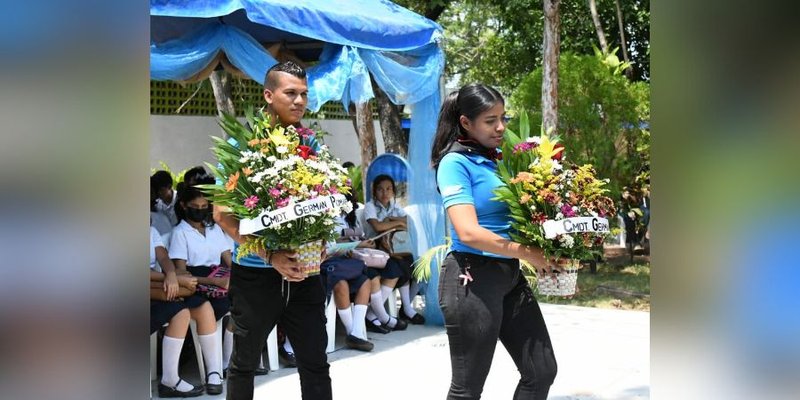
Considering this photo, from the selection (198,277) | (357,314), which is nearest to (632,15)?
(357,314)

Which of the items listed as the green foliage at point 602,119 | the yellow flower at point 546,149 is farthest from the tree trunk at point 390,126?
the yellow flower at point 546,149

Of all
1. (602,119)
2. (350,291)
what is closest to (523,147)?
(350,291)

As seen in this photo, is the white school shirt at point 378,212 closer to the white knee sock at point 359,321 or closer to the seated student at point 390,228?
the seated student at point 390,228

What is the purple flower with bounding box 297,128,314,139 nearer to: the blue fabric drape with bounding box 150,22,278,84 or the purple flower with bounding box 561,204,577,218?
the purple flower with bounding box 561,204,577,218

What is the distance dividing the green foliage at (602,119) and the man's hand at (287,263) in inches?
350

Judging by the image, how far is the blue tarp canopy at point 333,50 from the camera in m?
6.71

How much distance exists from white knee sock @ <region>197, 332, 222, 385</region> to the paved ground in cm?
14

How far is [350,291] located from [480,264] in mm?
4022

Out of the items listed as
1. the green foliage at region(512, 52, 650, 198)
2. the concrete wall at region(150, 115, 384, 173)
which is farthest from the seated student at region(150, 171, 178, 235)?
the concrete wall at region(150, 115, 384, 173)

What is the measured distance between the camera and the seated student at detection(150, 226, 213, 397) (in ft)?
18.0

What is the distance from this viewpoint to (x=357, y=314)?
23.9 ft

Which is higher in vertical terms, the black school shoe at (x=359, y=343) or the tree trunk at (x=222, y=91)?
the tree trunk at (x=222, y=91)
